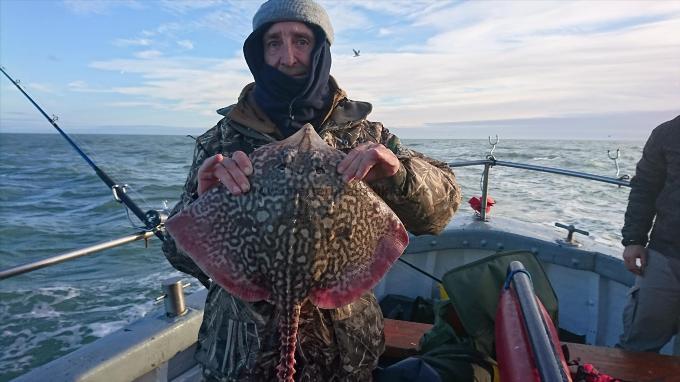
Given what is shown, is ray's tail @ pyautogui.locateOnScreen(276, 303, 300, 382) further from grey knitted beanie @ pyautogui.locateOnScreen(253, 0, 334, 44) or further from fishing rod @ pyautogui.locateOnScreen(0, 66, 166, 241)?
grey knitted beanie @ pyautogui.locateOnScreen(253, 0, 334, 44)

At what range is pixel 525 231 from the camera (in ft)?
17.5

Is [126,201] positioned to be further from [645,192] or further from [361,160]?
[645,192]

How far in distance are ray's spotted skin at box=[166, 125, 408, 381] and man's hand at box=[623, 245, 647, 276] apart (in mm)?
3105

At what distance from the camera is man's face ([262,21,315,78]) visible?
2.38 m

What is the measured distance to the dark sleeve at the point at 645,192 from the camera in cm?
385

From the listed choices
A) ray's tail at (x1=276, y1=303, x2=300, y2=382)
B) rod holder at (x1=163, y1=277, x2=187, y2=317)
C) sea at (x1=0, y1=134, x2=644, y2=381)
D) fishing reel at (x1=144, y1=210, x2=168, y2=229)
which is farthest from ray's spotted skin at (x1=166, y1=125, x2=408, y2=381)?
sea at (x1=0, y1=134, x2=644, y2=381)

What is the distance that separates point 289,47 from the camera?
7.86ft

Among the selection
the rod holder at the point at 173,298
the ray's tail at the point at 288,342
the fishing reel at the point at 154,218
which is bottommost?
the rod holder at the point at 173,298

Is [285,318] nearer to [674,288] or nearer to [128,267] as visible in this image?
[674,288]

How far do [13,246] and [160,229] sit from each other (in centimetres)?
1491

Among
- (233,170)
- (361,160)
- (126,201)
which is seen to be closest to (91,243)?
(126,201)

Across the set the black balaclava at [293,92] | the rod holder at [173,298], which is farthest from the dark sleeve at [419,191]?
the rod holder at [173,298]

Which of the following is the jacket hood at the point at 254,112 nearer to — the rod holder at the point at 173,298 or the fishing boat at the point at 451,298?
the fishing boat at the point at 451,298

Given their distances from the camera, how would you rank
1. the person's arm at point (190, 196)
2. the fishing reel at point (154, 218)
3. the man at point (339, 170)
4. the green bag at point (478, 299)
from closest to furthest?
1. the man at point (339, 170)
2. the person's arm at point (190, 196)
3. the green bag at point (478, 299)
4. the fishing reel at point (154, 218)
